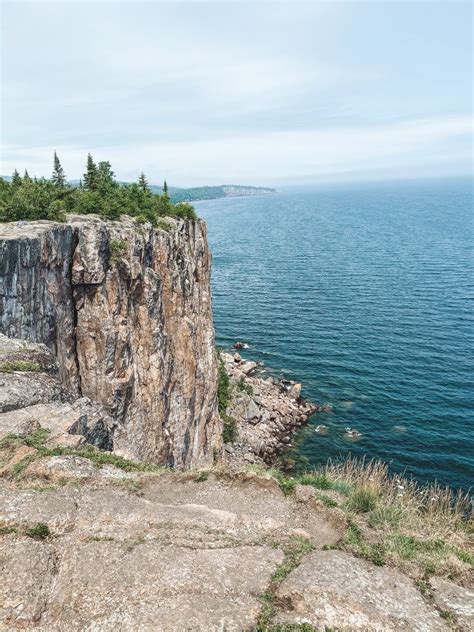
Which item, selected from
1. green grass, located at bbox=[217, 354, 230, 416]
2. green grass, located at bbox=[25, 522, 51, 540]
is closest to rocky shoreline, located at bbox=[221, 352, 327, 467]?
green grass, located at bbox=[217, 354, 230, 416]

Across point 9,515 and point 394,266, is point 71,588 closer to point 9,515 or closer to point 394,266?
point 9,515

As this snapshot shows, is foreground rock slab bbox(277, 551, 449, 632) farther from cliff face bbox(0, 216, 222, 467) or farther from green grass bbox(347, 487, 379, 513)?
cliff face bbox(0, 216, 222, 467)

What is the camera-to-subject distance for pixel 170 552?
11359mm

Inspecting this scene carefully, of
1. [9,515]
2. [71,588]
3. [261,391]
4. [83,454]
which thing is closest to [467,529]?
[71,588]

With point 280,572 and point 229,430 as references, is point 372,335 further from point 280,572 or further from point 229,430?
point 280,572

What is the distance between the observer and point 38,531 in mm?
11391

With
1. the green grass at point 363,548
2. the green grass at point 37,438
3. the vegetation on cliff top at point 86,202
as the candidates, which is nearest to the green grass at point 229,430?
the vegetation on cliff top at point 86,202

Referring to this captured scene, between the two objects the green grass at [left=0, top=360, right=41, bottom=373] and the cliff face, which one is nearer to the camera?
the green grass at [left=0, top=360, right=41, bottom=373]

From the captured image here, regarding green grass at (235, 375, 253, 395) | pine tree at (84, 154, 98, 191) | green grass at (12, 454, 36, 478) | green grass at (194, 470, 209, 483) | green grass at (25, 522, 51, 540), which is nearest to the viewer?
green grass at (25, 522, 51, 540)

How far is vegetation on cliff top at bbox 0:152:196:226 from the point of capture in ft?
86.4

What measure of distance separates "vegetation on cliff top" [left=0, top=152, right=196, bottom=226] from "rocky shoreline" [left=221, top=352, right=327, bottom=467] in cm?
2644

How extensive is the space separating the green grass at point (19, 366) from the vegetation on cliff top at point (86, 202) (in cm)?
1103

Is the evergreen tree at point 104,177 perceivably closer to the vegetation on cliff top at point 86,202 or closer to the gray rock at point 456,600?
the vegetation on cliff top at point 86,202

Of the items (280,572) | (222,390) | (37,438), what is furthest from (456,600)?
(222,390)
